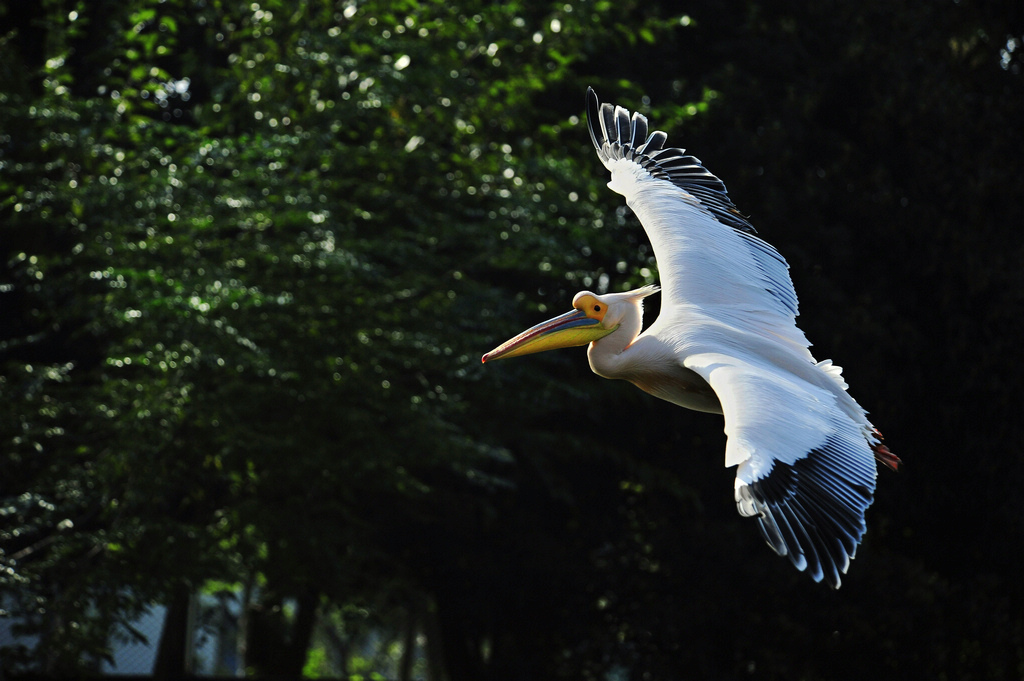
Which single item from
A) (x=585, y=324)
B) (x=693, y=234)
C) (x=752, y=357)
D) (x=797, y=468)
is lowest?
(x=797, y=468)

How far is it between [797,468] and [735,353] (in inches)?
43.9

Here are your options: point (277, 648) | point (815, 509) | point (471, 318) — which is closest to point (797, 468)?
point (815, 509)

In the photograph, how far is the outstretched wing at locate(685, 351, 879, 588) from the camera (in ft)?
12.4

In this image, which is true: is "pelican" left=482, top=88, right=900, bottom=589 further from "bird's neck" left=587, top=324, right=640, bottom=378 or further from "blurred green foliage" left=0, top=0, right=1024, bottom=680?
"blurred green foliage" left=0, top=0, right=1024, bottom=680

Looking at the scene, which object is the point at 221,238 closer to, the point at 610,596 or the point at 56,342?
the point at 56,342

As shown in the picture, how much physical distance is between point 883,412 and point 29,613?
362 inches

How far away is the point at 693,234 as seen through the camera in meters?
6.07

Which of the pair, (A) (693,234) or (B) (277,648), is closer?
(A) (693,234)

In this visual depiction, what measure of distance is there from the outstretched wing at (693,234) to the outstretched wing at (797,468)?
1.14 meters

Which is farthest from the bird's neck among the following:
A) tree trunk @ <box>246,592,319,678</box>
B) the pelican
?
tree trunk @ <box>246,592,319,678</box>

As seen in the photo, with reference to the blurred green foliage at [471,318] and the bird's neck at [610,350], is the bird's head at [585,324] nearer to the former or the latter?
the bird's neck at [610,350]

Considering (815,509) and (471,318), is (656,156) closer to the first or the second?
(815,509)

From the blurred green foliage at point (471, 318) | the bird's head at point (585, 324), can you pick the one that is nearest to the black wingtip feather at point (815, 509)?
the bird's head at point (585, 324)

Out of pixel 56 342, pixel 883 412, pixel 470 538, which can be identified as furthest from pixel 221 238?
pixel 883 412
